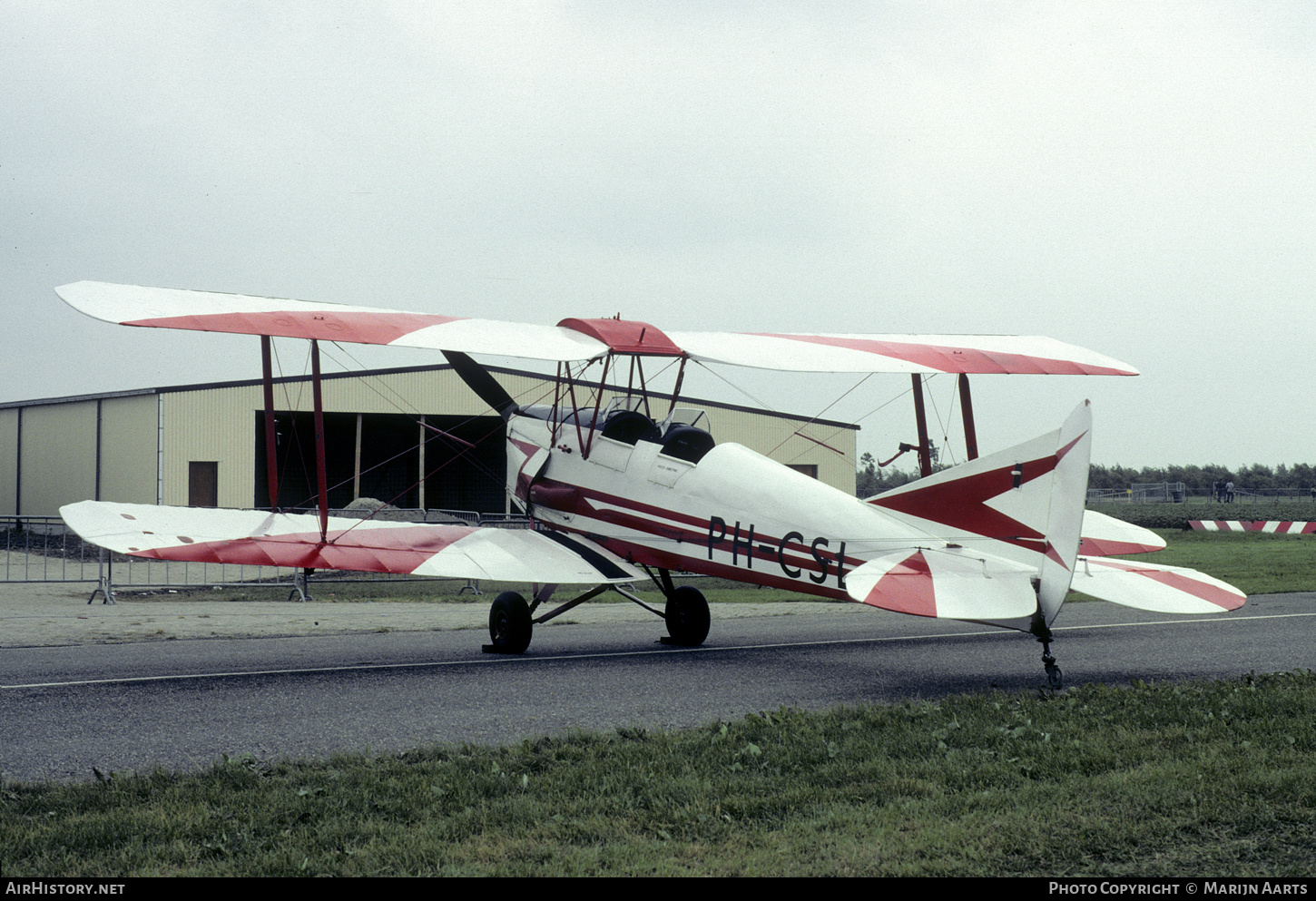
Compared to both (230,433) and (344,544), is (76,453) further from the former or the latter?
(344,544)

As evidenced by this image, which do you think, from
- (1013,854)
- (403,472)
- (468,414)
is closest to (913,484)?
(1013,854)

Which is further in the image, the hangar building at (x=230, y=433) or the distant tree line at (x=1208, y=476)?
the distant tree line at (x=1208, y=476)

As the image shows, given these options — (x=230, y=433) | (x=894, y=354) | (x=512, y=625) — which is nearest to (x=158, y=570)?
(x=230, y=433)

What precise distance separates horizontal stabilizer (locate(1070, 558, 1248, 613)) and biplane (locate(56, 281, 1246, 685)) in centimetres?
2

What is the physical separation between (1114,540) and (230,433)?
26651mm

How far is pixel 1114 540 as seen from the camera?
12.1 m

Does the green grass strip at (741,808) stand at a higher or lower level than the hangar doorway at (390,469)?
lower

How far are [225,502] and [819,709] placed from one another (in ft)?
93.0

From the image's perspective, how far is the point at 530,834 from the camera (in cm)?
430

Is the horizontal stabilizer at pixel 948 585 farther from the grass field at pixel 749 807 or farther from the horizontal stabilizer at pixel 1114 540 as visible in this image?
the horizontal stabilizer at pixel 1114 540

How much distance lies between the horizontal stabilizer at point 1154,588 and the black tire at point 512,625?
5.20 m

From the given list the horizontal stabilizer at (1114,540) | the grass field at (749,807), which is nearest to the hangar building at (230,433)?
the horizontal stabilizer at (1114,540)

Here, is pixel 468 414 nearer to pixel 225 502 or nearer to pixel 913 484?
pixel 225 502

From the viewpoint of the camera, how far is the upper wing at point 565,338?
9.92 metres
